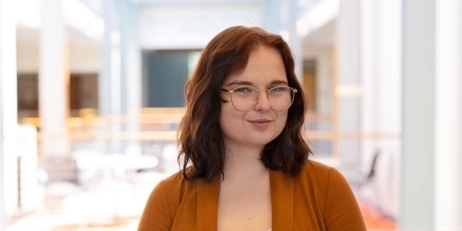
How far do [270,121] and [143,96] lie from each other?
9.83 feet

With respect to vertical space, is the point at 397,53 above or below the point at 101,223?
above

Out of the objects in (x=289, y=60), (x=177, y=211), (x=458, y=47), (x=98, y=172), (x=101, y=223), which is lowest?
(x=101, y=223)

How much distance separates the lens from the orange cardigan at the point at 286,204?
1.06 metres

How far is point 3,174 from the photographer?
308 centimetres

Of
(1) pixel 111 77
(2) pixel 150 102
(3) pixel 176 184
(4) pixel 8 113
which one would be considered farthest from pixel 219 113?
(1) pixel 111 77

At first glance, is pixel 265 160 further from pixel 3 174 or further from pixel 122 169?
pixel 122 169

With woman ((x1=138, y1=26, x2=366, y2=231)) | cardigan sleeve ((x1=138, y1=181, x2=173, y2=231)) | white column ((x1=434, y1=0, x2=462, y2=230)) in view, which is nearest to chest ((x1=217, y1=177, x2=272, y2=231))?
woman ((x1=138, y1=26, x2=366, y2=231))

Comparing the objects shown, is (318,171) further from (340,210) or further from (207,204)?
(207,204)

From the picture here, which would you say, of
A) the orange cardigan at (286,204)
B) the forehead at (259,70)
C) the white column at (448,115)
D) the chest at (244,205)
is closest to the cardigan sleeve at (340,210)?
the orange cardigan at (286,204)

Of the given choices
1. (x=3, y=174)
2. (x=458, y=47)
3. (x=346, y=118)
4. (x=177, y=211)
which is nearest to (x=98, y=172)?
(x=3, y=174)

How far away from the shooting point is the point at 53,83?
363 cm

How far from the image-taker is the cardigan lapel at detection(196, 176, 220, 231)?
1.06 metres

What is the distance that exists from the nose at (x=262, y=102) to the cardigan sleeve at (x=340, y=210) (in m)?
0.19

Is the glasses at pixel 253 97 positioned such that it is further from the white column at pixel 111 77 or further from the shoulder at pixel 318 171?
the white column at pixel 111 77
